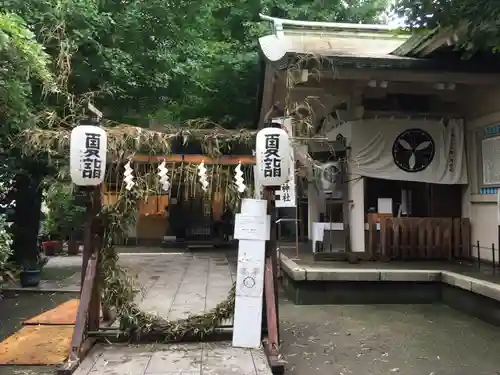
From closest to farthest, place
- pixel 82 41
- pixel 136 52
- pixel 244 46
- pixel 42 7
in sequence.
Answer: pixel 42 7
pixel 82 41
pixel 136 52
pixel 244 46

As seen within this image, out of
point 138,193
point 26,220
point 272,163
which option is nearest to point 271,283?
point 272,163

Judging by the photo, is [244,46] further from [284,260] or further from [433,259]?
[433,259]

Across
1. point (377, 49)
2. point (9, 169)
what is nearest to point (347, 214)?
point (377, 49)

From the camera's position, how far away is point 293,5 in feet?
53.3

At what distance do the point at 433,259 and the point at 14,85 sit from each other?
8.42 metres

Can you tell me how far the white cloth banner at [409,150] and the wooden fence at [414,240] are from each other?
3.16 ft

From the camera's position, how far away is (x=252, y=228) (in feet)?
21.3

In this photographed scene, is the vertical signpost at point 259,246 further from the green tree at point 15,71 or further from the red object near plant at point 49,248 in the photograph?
the red object near plant at point 49,248

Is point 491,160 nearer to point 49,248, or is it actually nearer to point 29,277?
point 29,277

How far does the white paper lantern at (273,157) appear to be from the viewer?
625 centimetres

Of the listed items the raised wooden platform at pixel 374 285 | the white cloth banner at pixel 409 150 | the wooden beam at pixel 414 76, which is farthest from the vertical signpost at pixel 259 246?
the white cloth banner at pixel 409 150

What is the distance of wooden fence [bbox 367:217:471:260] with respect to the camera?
10.4 m

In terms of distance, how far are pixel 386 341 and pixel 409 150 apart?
506cm

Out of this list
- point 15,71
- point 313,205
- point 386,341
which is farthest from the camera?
point 313,205
